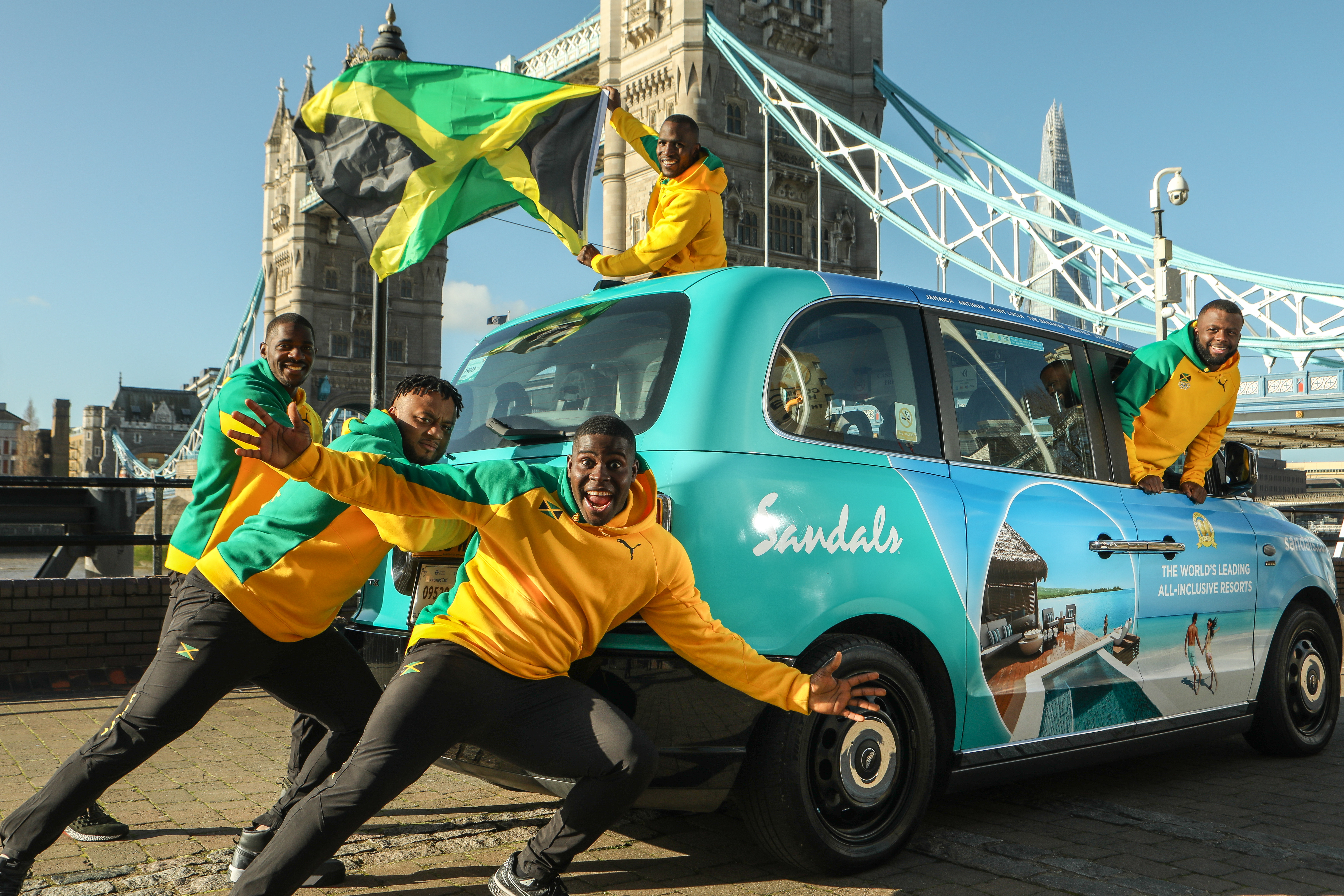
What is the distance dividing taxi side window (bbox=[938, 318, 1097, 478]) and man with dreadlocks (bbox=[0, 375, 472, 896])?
1735mm

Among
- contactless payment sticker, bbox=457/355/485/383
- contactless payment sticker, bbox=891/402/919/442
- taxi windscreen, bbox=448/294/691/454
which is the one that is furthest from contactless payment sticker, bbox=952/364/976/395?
contactless payment sticker, bbox=457/355/485/383

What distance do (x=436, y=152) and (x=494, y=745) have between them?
388cm

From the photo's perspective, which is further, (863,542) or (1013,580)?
(1013,580)

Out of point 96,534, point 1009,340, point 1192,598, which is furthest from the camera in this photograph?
point 96,534

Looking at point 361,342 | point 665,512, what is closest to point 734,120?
point 665,512

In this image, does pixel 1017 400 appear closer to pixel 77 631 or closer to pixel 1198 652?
pixel 1198 652

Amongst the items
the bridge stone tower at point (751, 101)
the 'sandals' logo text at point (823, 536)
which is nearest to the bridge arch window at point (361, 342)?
the bridge stone tower at point (751, 101)

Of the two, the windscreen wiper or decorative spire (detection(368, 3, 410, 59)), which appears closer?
the windscreen wiper

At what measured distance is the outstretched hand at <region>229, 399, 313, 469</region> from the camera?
2.51m

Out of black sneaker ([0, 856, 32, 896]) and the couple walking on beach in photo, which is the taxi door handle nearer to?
the couple walking on beach in photo

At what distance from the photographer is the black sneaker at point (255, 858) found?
11.0 feet

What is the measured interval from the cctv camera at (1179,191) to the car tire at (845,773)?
13820 millimetres

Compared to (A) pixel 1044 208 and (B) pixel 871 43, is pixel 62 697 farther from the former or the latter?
(A) pixel 1044 208

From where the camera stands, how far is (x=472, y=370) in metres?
4.11
